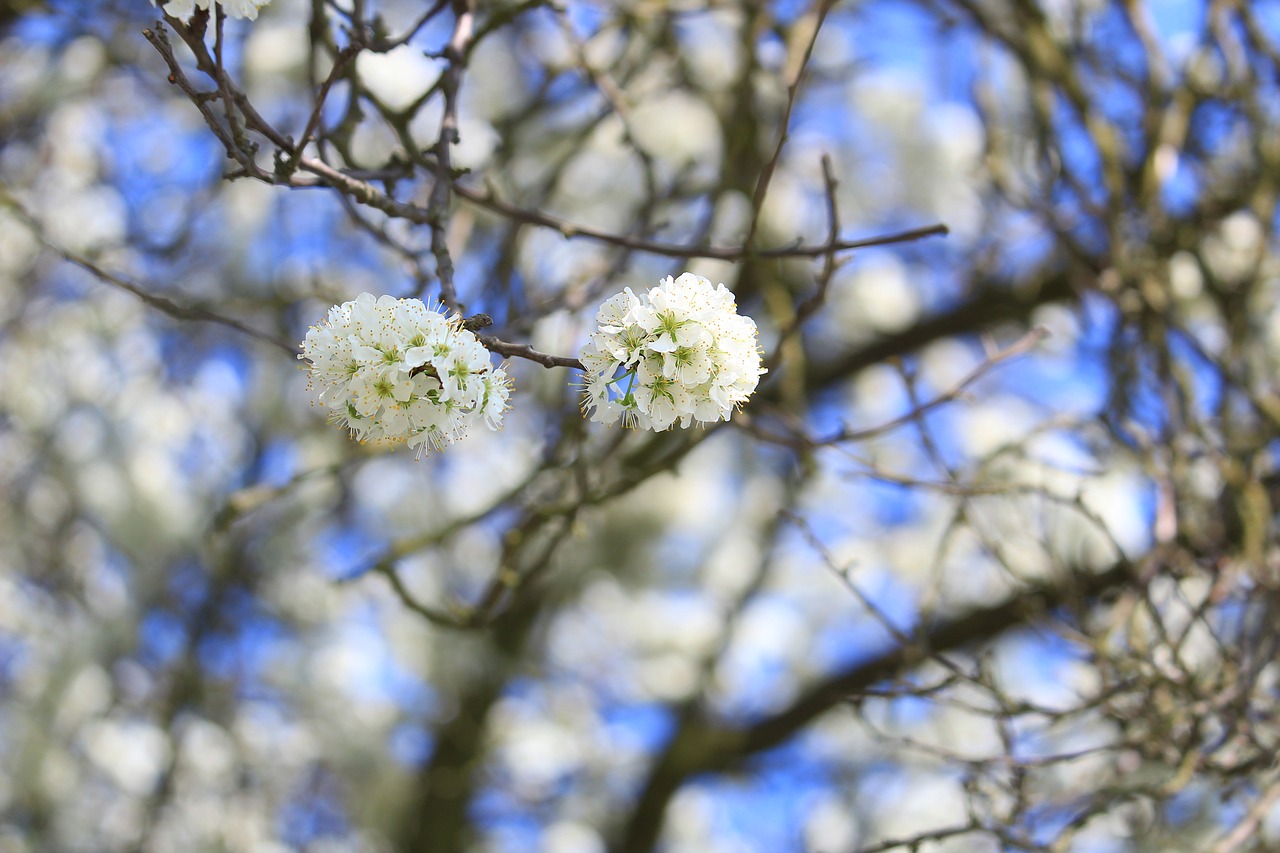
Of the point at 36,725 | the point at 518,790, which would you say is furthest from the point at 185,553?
the point at 518,790

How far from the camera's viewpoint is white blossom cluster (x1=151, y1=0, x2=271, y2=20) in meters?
1.37

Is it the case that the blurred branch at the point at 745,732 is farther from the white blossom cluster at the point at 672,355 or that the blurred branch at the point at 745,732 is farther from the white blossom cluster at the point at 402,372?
the white blossom cluster at the point at 402,372

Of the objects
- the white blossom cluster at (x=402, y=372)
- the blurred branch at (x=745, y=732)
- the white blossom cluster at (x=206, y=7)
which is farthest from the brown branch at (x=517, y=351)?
the blurred branch at (x=745, y=732)

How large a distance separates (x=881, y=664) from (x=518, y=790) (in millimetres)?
2775

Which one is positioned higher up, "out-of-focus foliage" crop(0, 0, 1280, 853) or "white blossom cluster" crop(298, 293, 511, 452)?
"out-of-focus foliage" crop(0, 0, 1280, 853)

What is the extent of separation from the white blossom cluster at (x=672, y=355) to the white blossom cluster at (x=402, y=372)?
0.16m

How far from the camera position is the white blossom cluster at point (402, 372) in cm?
132

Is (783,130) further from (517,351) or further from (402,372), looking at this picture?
(402,372)

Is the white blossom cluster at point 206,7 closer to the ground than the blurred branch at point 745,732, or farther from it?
closer to the ground

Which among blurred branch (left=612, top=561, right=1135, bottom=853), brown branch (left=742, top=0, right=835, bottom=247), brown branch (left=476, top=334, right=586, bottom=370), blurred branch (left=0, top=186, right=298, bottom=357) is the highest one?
blurred branch (left=612, top=561, right=1135, bottom=853)

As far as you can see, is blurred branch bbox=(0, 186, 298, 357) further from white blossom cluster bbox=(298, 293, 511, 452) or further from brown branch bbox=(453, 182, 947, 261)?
brown branch bbox=(453, 182, 947, 261)

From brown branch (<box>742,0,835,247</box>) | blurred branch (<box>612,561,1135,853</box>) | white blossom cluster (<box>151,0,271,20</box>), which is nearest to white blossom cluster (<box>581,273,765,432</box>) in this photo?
brown branch (<box>742,0,835,247</box>)

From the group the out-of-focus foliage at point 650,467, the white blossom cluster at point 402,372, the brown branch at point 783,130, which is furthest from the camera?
the out-of-focus foliage at point 650,467

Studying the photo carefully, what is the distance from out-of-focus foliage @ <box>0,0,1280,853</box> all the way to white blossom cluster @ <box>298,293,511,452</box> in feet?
1.86
